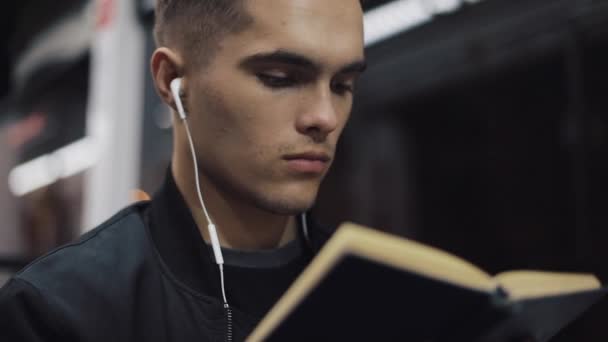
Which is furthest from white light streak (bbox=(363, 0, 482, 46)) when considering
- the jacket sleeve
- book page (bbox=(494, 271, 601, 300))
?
the jacket sleeve

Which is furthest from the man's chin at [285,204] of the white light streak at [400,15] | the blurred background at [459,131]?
the white light streak at [400,15]

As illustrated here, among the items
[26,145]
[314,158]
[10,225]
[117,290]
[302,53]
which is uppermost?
[302,53]

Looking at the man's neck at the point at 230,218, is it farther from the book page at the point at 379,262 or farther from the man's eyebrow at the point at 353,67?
the book page at the point at 379,262

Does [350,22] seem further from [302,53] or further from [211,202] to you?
[211,202]

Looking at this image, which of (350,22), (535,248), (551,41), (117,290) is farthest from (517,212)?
(117,290)

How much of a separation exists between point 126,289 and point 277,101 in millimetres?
438

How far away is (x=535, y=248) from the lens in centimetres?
239

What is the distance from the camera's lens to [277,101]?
3.98ft

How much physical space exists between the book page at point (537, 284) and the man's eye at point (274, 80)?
0.53m

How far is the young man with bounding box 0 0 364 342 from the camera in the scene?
1.18 meters

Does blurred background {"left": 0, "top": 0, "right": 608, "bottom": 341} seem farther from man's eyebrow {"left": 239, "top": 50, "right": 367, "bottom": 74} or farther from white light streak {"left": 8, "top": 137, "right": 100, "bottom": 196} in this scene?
man's eyebrow {"left": 239, "top": 50, "right": 367, "bottom": 74}

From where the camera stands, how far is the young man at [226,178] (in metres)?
1.18

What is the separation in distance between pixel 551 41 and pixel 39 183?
3.15 metres

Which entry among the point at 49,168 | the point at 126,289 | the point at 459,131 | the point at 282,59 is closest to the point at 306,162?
the point at 282,59
